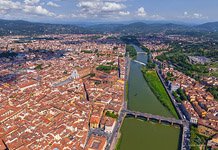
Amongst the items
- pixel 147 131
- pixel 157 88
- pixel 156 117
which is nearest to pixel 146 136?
pixel 147 131

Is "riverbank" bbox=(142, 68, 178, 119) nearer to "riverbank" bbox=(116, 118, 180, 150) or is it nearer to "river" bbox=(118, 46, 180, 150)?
"river" bbox=(118, 46, 180, 150)

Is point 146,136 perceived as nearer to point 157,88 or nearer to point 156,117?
point 156,117

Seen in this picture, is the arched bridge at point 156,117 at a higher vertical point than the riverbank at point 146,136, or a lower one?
higher

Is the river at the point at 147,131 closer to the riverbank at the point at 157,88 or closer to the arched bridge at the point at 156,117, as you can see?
the riverbank at the point at 157,88

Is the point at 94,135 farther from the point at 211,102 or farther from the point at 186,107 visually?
the point at 211,102

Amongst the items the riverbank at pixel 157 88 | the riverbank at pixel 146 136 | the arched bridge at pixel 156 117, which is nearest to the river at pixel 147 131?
the riverbank at pixel 146 136

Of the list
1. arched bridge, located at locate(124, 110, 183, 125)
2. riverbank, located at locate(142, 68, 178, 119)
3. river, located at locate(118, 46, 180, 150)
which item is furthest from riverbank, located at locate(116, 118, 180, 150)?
riverbank, located at locate(142, 68, 178, 119)

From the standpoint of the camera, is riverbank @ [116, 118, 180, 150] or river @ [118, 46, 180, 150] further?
river @ [118, 46, 180, 150]

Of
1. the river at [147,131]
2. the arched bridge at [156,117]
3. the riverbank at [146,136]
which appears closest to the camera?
the riverbank at [146,136]

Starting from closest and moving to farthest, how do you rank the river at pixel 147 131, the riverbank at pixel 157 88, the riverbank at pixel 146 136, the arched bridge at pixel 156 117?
the riverbank at pixel 146 136
the river at pixel 147 131
the arched bridge at pixel 156 117
the riverbank at pixel 157 88
